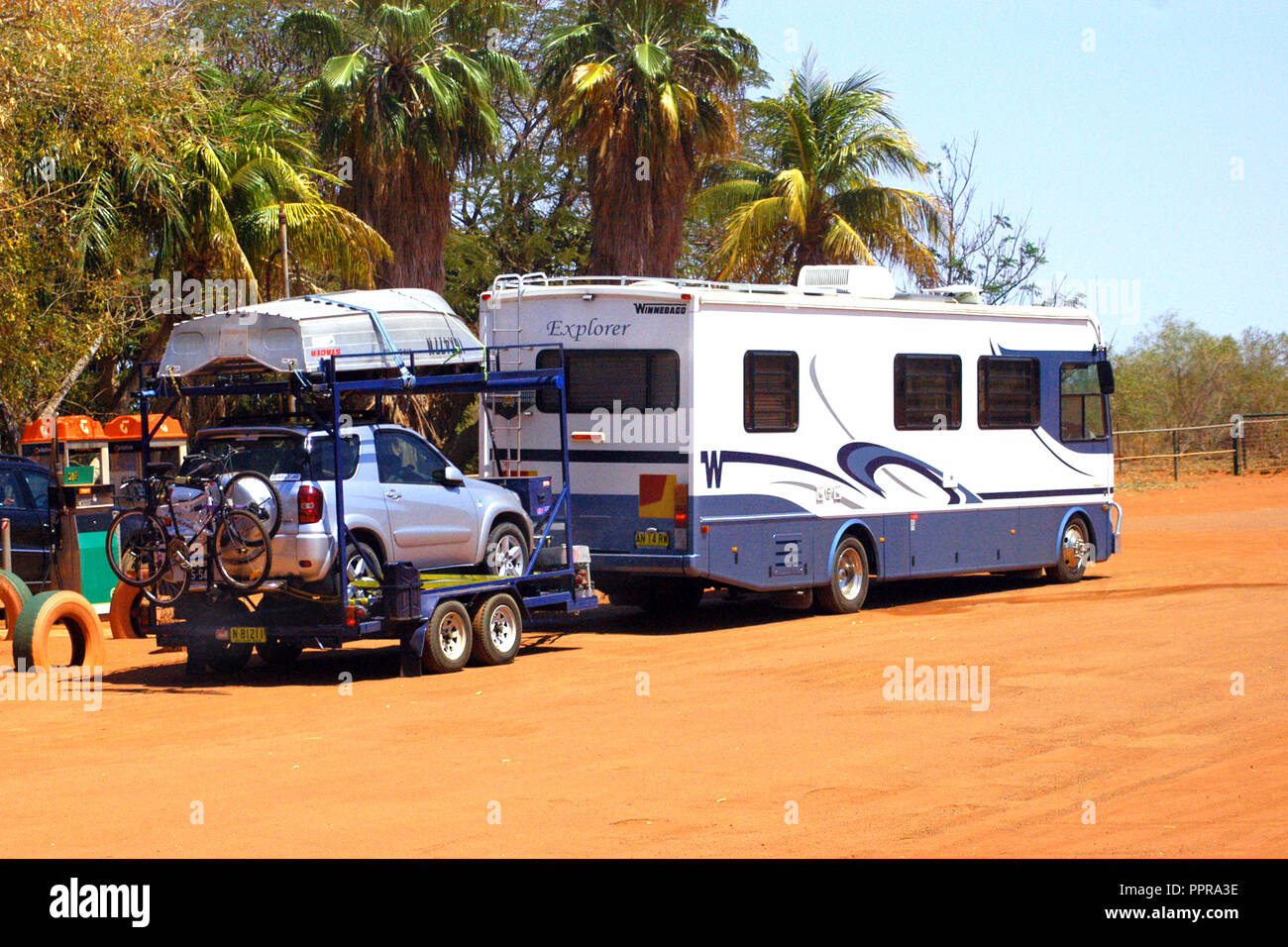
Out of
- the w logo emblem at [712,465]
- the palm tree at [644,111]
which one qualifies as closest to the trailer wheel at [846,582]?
the w logo emblem at [712,465]

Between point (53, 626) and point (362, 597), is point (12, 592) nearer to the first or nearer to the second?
point (53, 626)

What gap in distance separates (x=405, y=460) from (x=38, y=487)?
19.5ft

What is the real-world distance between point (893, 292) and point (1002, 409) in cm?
228

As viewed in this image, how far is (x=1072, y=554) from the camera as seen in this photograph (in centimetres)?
1958

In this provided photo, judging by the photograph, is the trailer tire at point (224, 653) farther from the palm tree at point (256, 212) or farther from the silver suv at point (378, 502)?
the palm tree at point (256, 212)

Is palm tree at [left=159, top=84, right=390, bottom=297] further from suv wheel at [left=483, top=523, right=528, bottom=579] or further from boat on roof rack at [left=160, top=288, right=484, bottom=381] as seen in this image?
suv wheel at [left=483, top=523, right=528, bottom=579]

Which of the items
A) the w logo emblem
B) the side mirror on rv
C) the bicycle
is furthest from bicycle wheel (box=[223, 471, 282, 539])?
the side mirror on rv

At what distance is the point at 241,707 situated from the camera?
1128cm

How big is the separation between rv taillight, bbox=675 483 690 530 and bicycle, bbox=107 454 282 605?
181 inches

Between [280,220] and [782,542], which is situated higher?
[280,220]

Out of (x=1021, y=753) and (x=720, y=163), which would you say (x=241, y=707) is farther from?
(x=720, y=163)

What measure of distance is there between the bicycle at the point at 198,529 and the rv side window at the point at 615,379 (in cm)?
439

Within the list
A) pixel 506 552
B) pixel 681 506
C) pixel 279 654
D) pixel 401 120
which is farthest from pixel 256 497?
pixel 401 120

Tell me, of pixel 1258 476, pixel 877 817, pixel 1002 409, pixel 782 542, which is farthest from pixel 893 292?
pixel 1258 476
